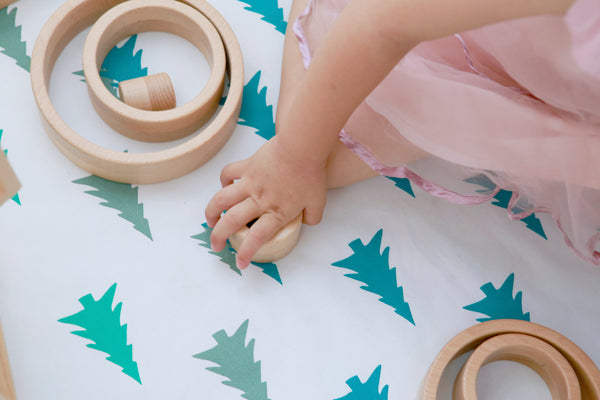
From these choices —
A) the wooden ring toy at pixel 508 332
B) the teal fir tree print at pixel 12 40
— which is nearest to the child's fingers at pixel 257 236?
the wooden ring toy at pixel 508 332

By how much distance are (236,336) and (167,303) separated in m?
0.09

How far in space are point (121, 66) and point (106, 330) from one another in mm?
332

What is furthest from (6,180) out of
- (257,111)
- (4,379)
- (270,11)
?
(270,11)

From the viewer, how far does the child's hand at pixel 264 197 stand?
688mm

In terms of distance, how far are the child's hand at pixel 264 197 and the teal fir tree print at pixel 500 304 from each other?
0.79 ft

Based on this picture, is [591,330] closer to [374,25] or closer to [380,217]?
[380,217]

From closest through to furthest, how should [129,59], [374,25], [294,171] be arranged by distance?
1. [374,25]
2. [294,171]
3. [129,59]

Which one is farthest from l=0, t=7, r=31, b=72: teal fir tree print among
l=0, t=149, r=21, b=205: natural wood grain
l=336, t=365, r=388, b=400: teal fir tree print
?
l=336, t=365, r=388, b=400: teal fir tree print

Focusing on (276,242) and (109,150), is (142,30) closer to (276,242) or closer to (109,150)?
(109,150)

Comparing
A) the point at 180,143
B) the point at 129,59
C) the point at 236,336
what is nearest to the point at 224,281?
the point at 236,336

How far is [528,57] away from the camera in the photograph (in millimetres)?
572

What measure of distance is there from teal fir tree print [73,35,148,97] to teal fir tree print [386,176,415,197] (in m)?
0.34

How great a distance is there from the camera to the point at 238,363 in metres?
0.69

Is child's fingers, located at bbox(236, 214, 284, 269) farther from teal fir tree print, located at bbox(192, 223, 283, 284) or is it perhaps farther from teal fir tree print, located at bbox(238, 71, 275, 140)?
teal fir tree print, located at bbox(238, 71, 275, 140)
